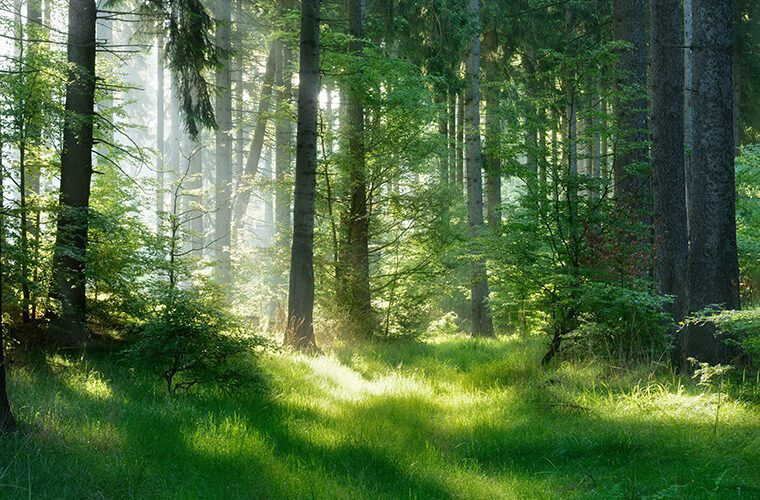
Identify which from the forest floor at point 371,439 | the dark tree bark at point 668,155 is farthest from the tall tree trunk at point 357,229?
the dark tree bark at point 668,155

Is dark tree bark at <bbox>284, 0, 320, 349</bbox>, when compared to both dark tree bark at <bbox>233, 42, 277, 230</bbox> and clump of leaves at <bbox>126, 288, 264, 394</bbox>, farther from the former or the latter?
dark tree bark at <bbox>233, 42, 277, 230</bbox>

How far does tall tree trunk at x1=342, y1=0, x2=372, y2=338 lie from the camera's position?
11.3 m

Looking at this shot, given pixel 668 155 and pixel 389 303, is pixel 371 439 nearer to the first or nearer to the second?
pixel 668 155

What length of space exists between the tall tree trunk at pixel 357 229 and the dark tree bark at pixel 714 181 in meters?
6.18

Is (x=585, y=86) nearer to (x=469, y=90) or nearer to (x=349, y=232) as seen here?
(x=349, y=232)

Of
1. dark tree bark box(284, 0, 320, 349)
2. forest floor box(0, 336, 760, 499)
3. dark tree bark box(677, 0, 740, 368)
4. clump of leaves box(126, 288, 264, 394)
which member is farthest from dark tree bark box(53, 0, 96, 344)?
dark tree bark box(677, 0, 740, 368)

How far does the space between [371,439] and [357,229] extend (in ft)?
24.1

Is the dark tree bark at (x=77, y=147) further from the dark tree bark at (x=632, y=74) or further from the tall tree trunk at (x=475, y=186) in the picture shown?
the tall tree trunk at (x=475, y=186)

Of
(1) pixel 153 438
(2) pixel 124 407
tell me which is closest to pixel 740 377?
(1) pixel 153 438

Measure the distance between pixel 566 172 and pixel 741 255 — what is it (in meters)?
8.31

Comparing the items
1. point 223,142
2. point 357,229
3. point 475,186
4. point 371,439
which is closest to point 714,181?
point 371,439

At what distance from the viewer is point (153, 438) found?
164 inches

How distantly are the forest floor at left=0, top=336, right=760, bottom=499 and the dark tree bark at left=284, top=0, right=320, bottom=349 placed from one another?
2457 mm

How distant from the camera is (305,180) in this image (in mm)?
9523
